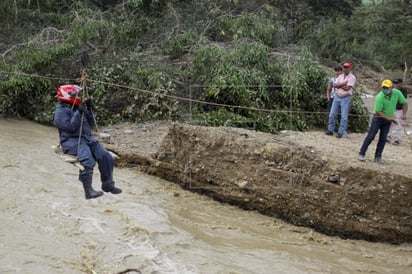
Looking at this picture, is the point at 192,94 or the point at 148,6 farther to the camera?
the point at 148,6

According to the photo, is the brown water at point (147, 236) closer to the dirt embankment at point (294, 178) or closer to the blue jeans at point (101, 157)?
the dirt embankment at point (294, 178)

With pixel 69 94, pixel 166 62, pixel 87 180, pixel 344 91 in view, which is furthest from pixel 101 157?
pixel 166 62

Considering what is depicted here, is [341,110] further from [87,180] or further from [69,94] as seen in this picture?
[69,94]

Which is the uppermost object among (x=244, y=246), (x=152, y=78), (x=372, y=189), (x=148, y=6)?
(x=148, y=6)

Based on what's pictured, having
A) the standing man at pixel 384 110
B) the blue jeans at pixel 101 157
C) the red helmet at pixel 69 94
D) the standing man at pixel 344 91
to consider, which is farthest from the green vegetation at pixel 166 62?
the red helmet at pixel 69 94

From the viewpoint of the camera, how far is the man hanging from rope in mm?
6922

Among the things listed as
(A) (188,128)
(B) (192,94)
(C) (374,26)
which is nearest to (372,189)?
(A) (188,128)

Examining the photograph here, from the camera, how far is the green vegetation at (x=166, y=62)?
48.1 feet

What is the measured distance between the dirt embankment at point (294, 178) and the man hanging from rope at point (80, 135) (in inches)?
143

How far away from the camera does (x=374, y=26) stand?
2023cm

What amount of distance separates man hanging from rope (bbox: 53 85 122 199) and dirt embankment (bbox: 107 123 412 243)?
3627mm

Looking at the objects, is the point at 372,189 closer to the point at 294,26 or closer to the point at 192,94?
the point at 192,94

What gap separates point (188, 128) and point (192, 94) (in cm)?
459

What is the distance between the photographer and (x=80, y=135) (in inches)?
275
